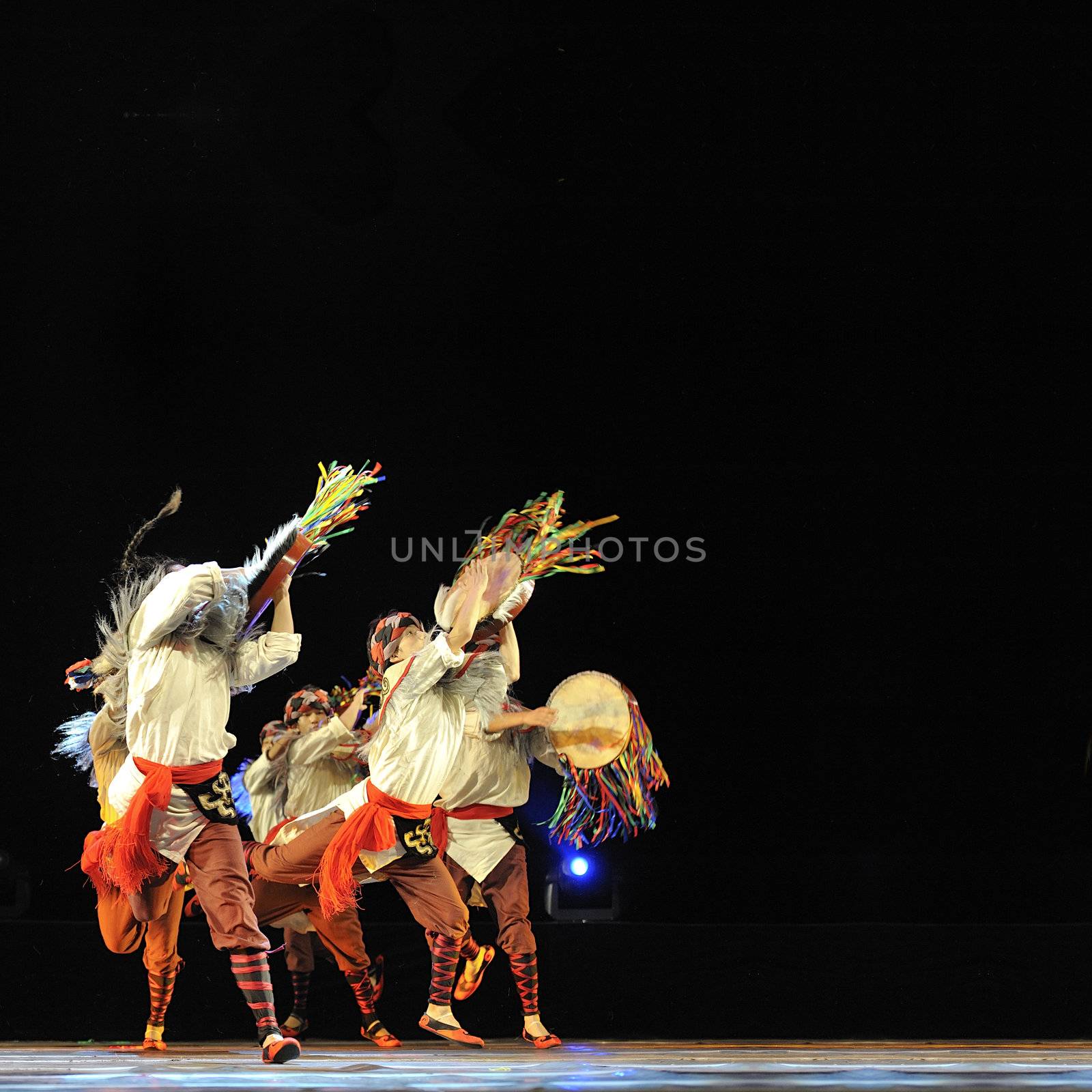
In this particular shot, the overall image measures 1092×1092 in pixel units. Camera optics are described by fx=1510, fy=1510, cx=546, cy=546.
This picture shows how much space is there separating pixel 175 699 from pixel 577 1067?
137cm

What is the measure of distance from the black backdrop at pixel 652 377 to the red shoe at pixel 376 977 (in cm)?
158

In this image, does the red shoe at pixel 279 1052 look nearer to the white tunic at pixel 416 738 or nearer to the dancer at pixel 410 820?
the dancer at pixel 410 820

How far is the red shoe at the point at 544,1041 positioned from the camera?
14.7 feet

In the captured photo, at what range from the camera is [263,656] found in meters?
3.89

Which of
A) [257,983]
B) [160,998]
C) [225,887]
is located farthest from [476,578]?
[160,998]

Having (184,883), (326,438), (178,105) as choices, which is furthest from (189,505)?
(184,883)

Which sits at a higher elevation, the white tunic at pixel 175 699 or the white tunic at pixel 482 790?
the white tunic at pixel 175 699

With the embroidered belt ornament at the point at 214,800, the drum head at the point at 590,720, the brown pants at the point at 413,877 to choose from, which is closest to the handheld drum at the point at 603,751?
the drum head at the point at 590,720

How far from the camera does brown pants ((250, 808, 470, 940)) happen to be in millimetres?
4352

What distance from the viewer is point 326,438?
6191mm

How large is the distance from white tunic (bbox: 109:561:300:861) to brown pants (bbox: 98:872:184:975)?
0.28m

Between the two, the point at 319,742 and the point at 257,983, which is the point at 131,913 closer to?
the point at 257,983

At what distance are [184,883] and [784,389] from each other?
3.19 m

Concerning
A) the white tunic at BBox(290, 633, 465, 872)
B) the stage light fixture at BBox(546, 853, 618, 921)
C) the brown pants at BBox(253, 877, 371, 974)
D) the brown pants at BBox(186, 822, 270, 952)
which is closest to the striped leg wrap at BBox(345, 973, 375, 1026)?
the brown pants at BBox(253, 877, 371, 974)
